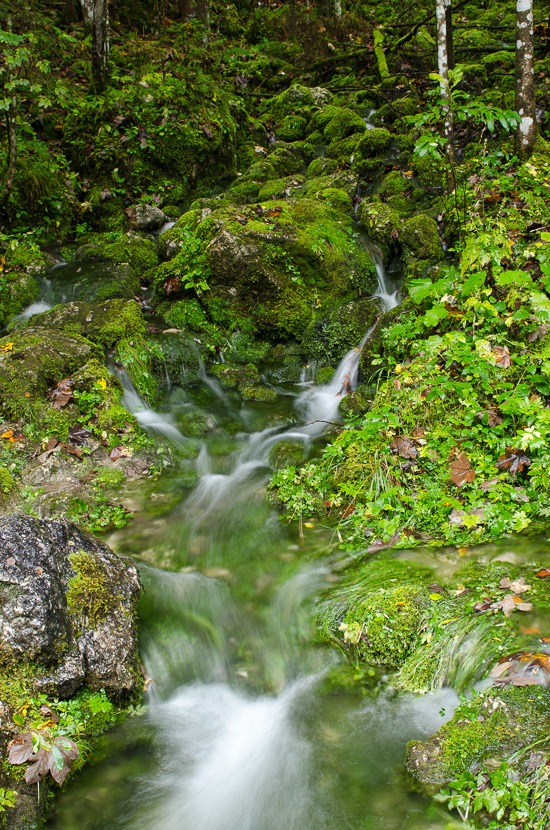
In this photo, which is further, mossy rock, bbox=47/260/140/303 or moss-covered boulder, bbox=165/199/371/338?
mossy rock, bbox=47/260/140/303

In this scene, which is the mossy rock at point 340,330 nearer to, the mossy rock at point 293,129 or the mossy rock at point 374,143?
the mossy rock at point 374,143

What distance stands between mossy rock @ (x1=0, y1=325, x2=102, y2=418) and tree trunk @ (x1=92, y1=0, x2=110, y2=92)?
27.1ft

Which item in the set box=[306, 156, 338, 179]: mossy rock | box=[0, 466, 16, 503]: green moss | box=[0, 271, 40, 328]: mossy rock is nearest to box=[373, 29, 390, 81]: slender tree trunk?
box=[306, 156, 338, 179]: mossy rock

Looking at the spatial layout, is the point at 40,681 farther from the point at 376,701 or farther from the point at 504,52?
the point at 504,52

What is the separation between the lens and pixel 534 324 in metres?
4.72

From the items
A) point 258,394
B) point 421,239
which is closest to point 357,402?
point 258,394

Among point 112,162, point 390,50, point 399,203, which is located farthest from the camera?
point 390,50

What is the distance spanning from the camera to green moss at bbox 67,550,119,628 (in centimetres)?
354

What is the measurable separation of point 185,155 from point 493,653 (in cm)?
1180

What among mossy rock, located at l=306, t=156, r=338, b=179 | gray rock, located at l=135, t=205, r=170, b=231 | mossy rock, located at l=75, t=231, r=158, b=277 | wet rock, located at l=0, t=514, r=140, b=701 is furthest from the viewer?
mossy rock, located at l=306, t=156, r=338, b=179

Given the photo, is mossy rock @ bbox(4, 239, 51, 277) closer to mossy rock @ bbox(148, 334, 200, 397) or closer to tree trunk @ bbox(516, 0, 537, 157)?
mossy rock @ bbox(148, 334, 200, 397)

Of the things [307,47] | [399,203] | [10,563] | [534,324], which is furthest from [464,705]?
[307,47]

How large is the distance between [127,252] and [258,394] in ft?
13.4

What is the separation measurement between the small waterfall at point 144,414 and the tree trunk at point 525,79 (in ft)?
22.2
